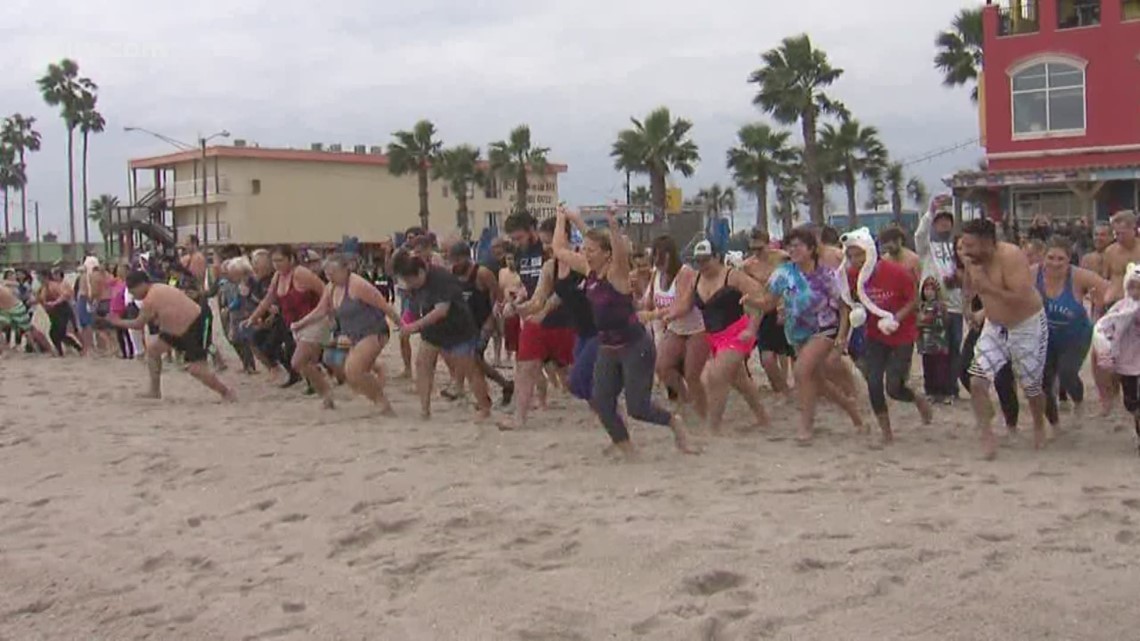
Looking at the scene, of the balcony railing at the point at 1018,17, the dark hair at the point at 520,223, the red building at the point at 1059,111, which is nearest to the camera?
the dark hair at the point at 520,223

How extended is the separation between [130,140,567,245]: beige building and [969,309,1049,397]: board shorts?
42065 mm

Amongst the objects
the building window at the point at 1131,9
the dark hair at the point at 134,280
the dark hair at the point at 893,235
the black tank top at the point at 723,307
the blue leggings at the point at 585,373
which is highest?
the building window at the point at 1131,9

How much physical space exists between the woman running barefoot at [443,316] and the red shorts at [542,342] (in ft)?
1.64

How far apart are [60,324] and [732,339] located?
41.3 feet

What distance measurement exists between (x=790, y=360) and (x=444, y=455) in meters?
4.74

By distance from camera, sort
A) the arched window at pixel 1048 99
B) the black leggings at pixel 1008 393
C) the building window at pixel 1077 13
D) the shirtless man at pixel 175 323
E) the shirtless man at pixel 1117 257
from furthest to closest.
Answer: the arched window at pixel 1048 99
the building window at pixel 1077 13
the shirtless man at pixel 175 323
the shirtless man at pixel 1117 257
the black leggings at pixel 1008 393

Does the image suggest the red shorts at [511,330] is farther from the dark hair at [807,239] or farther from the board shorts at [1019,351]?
the board shorts at [1019,351]

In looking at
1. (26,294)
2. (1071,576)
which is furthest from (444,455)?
(26,294)

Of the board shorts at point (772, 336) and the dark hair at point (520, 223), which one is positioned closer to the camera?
the dark hair at point (520, 223)

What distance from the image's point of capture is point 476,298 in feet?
33.7

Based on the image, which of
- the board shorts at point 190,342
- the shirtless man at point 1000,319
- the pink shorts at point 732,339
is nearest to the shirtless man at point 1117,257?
the shirtless man at point 1000,319

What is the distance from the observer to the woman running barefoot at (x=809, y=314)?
7996mm

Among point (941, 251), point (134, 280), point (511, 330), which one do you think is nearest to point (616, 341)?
point (941, 251)

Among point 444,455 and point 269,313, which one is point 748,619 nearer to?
point 444,455
